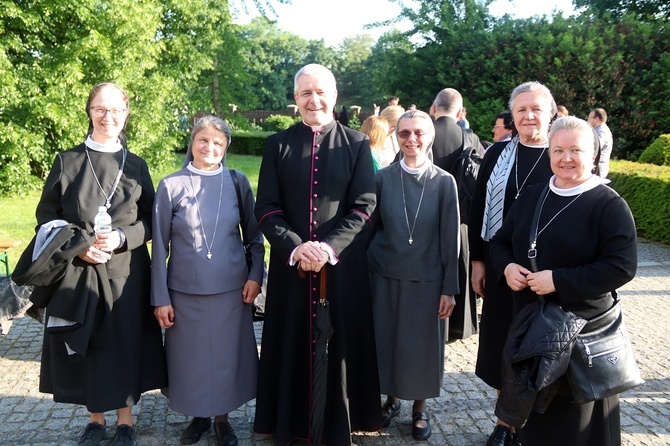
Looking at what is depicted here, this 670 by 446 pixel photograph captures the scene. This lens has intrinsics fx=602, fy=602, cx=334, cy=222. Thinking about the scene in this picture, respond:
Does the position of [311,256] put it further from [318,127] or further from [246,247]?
[318,127]

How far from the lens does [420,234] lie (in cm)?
376

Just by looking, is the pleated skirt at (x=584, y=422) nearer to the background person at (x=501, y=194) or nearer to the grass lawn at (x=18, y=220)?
the background person at (x=501, y=194)

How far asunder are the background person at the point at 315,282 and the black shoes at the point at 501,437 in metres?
0.73

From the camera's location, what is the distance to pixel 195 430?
12.5 ft

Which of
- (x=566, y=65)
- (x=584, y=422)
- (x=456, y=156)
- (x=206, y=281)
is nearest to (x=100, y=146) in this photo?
(x=206, y=281)

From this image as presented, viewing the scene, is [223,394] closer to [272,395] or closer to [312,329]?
[272,395]

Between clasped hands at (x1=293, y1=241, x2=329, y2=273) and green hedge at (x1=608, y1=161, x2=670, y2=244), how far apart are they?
30.8 feet

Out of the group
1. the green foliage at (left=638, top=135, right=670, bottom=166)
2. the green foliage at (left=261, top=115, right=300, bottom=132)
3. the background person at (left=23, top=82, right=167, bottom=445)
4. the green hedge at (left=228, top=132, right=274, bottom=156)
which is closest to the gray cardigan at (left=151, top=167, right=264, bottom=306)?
the background person at (left=23, top=82, right=167, bottom=445)

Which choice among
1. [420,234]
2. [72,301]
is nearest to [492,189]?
[420,234]

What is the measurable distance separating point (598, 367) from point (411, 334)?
134 cm

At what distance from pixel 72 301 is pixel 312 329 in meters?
1.37

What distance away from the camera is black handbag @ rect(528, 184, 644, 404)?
2652mm

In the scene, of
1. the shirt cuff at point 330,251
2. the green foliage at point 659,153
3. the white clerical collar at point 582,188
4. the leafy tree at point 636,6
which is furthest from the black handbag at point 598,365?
the leafy tree at point 636,6

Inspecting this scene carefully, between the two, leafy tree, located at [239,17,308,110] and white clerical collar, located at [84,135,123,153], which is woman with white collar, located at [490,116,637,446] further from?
leafy tree, located at [239,17,308,110]
